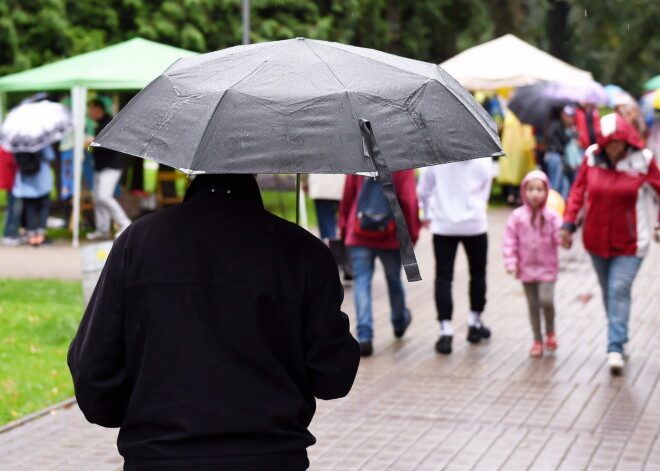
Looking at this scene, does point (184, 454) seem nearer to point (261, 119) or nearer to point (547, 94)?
point (261, 119)

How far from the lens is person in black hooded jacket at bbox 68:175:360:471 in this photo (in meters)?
3.04

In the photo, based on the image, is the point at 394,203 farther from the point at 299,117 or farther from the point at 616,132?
the point at 616,132

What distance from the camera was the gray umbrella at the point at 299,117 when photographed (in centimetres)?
312

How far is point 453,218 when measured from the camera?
889cm

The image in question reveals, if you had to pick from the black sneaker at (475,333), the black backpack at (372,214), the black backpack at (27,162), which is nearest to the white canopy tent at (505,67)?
the black backpack at (27,162)

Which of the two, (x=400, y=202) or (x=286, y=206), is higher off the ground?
(x=400, y=202)

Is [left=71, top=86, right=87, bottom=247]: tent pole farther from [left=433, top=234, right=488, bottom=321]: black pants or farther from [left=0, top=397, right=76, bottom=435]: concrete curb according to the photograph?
[left=0, top=397, right=76, bottom=435]: concrete curb

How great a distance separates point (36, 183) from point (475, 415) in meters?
9.82

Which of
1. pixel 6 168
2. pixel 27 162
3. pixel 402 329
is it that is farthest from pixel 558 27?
pixel 402 329

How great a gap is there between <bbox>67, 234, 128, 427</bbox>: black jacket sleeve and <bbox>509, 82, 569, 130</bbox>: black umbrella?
1503 centimetres

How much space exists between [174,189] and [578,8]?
20.9 m

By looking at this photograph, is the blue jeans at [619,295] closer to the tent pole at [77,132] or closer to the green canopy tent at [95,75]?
the green canopy tent at [95,75]

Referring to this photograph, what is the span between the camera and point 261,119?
3.16m

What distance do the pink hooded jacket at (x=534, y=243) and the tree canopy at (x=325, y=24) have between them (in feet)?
45.6
